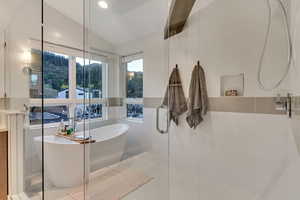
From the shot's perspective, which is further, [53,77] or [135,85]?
[135,85]

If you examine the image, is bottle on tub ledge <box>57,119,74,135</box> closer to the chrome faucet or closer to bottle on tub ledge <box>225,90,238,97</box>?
the chrome faucet

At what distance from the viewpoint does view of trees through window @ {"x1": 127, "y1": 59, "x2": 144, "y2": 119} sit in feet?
7.38

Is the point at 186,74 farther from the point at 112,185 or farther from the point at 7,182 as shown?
the point at 7,182

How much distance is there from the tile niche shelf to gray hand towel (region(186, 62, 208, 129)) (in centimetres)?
20

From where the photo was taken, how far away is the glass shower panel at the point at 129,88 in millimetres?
2012

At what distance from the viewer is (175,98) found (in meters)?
2.13

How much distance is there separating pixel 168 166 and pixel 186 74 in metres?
1.31

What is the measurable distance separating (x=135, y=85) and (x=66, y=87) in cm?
105

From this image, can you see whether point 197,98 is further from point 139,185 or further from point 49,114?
point 49,114

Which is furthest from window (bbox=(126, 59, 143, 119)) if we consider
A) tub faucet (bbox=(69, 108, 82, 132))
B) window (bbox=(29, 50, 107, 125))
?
tub faucet (bbox=(69, 108, 82, 132))

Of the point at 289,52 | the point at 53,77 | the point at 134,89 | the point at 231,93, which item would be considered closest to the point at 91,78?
the point at 53,77

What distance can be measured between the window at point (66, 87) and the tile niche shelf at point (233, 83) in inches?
60.9

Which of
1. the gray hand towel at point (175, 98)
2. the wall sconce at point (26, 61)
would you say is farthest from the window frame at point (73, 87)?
the gray hand towel at point (175, 98)

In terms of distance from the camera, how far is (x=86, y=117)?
7.16 ft
